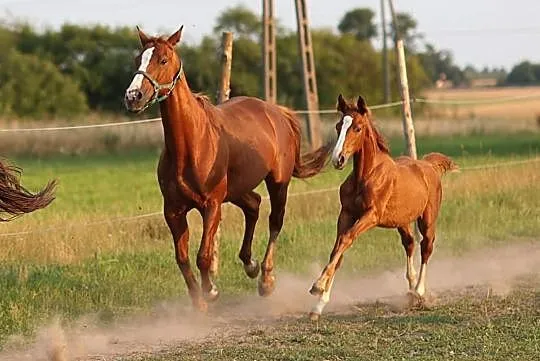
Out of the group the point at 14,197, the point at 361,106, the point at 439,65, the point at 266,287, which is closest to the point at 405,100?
the point at 266,287

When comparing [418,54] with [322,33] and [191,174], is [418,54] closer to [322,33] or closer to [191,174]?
[322,33]

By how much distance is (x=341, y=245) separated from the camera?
833 cm

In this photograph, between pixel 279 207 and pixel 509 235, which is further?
pixel 509 235

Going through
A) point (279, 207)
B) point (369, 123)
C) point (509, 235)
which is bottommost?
point (509, 235)

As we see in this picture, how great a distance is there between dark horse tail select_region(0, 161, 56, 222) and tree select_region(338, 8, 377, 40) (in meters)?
64.6

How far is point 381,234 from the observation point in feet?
42.3

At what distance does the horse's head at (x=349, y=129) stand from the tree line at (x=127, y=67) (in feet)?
118

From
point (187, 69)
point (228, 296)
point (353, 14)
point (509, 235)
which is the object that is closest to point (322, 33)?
point (187, 69)

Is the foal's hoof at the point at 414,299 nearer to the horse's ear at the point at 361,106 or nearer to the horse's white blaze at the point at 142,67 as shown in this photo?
the horse's ear at the point at 361,106

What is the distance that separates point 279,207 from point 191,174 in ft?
6.45

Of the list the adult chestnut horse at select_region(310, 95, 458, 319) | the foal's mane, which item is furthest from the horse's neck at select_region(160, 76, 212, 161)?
the foal's mane

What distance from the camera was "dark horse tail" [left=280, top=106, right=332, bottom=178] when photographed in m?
10.5

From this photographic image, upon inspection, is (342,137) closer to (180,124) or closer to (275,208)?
(180,124)

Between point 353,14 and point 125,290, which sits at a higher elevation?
point 353,14
